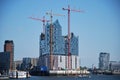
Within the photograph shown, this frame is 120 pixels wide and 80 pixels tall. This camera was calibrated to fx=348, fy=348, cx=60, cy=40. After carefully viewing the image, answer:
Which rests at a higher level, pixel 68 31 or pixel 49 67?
pixel 68 31

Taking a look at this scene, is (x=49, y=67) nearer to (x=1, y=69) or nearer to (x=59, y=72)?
(x=59, y=72)

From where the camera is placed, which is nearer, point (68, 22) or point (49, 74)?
point (68, 22)

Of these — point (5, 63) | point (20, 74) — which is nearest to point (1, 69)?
point (5, 63)

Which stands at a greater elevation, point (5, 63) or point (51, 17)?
point (51, 17)

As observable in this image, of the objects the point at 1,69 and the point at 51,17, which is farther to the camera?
the point at 51,17

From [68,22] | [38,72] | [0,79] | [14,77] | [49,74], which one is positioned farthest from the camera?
[38,72]

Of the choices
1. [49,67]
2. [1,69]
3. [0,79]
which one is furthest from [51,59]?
[0,79]

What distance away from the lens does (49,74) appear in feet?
579

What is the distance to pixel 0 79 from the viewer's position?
102m

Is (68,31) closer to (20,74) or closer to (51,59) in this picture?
(51,59)

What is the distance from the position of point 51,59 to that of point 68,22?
4033 cm

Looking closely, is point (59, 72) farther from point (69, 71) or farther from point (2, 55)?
point (2, 55)

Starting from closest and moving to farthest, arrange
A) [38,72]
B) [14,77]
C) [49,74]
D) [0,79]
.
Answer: [0,79], [14,77], [49,74], [38,72]

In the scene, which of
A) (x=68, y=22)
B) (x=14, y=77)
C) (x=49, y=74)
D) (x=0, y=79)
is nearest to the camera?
(x=0, y=79)
